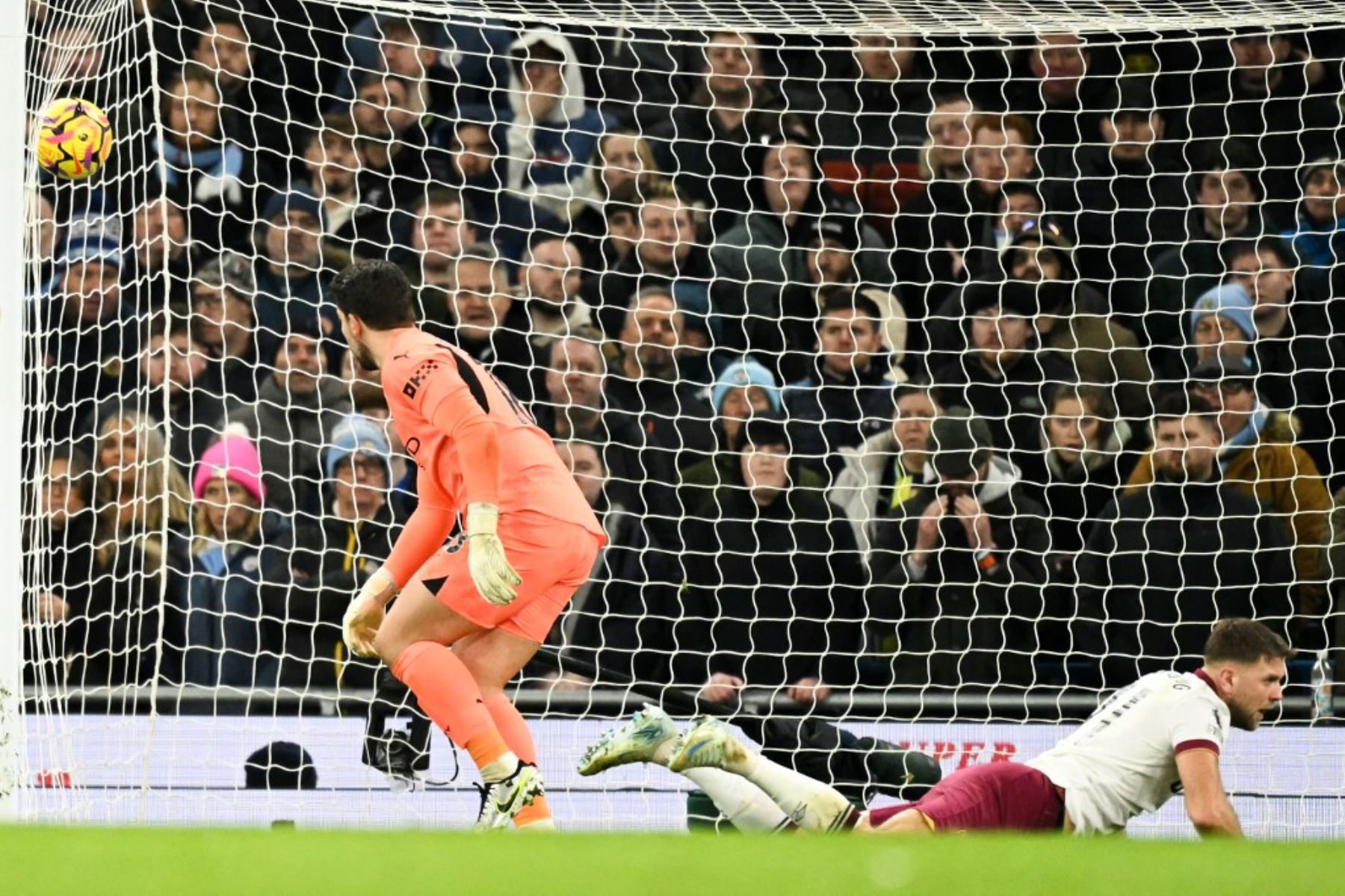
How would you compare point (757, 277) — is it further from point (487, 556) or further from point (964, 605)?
point (487, 556)

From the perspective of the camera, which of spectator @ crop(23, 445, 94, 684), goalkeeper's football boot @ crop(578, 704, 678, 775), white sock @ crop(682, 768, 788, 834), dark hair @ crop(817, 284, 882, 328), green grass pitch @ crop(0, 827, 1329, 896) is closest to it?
green grass pitch @ crop(0, 827, 1329, 896)

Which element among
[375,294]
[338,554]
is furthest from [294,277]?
[375,294]

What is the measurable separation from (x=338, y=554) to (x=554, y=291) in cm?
139

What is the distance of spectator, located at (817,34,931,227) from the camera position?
8.55 meters

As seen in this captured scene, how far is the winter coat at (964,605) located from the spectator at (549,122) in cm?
202

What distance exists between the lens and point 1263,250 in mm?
8047

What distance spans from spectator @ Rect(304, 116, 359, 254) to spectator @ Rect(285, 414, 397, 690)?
86 cm

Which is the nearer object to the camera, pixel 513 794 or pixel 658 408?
pixel 513 794

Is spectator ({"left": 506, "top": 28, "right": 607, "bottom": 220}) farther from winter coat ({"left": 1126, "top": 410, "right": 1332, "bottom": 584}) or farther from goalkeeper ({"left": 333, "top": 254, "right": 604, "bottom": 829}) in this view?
goalkeeper ({"left": 333, "top": 254, "right": 604, "bottom": 829})

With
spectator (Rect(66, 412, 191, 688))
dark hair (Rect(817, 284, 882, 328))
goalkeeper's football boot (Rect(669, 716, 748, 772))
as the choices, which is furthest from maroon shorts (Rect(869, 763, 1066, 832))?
spectator (Rect(66, 412, 191, 688))

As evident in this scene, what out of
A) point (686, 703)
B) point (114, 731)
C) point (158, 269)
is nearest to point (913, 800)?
point (686, 703)

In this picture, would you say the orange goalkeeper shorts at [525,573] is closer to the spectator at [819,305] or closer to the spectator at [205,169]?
the spectator at [819,305]

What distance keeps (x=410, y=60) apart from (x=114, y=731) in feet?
10.5

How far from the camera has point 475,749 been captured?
523 centimetres
